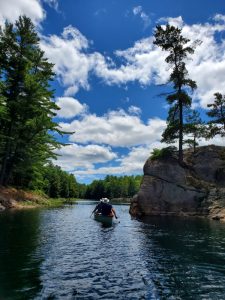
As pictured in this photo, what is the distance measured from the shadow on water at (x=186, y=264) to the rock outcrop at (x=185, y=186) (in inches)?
649

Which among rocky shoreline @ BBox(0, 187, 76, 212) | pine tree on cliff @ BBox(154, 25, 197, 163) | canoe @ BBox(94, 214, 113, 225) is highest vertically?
pine tree on cliff @ BBox(154, 25, 197, 163)

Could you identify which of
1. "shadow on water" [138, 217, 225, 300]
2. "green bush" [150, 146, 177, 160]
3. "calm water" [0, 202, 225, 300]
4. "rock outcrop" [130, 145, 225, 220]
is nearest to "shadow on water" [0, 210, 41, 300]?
Result: "calm water" [0, 202, 225, 300]

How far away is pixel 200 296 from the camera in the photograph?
9320mm

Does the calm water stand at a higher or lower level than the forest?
lower

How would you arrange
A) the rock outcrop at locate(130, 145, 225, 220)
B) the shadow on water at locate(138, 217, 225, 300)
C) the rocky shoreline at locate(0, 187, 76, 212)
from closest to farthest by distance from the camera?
1. the shadow on water at locate(138, 217, 225, 300)
2. the rock outcrop at locate(130, 145, 225, 220)
3. the rocky shoreline at locate(0, 187, 76, 212)

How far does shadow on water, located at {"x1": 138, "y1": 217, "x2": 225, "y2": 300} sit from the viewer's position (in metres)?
9.88

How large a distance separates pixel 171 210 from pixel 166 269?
27.9m

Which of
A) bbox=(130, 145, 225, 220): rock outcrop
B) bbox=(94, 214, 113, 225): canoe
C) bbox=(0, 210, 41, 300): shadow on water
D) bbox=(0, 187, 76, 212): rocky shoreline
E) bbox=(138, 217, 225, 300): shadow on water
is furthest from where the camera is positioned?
bbox=(0, 187, 76, 212): rocky shoreline

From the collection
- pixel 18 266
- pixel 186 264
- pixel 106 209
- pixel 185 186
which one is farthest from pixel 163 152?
pixel 18 266

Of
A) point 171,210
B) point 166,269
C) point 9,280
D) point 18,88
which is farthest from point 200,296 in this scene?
point 18,88

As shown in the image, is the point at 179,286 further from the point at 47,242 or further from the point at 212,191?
the point at 212,191

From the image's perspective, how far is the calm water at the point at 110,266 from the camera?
9594 millimetres

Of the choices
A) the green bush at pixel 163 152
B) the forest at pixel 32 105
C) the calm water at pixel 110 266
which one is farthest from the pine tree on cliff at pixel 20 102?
the calm water at pixel 110 266

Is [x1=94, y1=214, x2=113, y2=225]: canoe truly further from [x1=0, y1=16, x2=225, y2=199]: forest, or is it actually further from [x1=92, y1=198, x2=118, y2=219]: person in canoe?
[x1=0, y1=16, x2=225, y2=199]: forest
